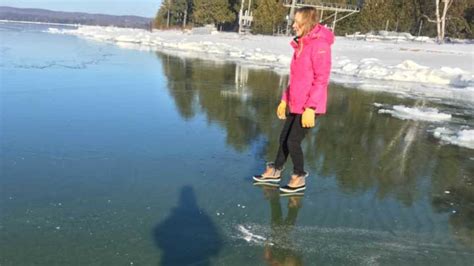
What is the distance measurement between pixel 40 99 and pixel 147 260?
5.71 meters

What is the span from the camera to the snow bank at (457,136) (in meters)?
6.54

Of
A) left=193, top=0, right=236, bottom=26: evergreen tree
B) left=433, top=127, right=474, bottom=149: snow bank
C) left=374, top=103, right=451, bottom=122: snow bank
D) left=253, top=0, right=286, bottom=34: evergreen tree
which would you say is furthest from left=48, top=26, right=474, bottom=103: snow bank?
left=193, top=0, right=236, bottom=26: evergreen tree

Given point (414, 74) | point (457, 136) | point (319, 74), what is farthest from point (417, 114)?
point (414, 74)

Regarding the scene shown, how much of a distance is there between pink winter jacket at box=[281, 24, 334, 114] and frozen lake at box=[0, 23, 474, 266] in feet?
2.75

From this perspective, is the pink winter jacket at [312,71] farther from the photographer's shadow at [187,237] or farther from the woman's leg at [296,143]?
the photographer's shadow at [187,237]

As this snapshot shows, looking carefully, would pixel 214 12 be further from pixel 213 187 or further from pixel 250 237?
pixel 250 237

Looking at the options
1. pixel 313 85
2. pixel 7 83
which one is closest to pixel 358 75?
pixel 7 83

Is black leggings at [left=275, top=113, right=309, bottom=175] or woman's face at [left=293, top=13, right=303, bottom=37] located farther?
black leggings at [left=275, top=113, right=309, bottom=175]

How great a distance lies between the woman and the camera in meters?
4.07

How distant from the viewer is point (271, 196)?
4145mm

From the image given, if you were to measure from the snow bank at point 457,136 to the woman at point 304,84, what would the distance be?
3.27 m

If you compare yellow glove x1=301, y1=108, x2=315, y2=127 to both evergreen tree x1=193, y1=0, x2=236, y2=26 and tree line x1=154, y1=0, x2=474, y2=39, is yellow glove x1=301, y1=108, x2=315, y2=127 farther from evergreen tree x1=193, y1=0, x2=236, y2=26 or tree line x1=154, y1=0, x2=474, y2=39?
evergreen tree x1=193, y1=0, x2=236, y2=26

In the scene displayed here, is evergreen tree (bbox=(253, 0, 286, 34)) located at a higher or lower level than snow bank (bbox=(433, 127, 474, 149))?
higher

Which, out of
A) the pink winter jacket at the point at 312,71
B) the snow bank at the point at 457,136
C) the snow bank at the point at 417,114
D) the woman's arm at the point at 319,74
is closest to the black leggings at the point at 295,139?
the pink winter jacket at the point at 312,71
